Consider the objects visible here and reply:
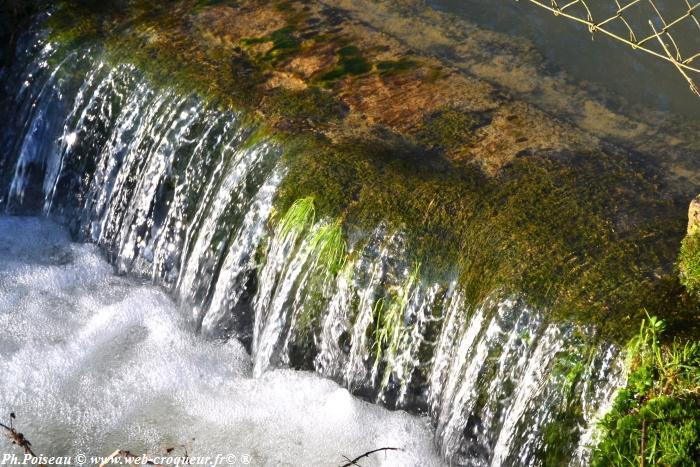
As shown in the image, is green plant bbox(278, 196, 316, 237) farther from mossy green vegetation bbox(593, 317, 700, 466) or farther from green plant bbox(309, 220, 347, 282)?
mossy green vegetation bbox(593, 317, 700, 466)

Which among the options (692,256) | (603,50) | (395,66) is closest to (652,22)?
(603,50)

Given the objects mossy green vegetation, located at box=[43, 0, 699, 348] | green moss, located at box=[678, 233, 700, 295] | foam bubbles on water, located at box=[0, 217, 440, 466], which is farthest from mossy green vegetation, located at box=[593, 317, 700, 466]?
foam bubbles on water, located at box=[0, 217, 440, 466]

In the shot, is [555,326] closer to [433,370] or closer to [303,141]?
[433,370]

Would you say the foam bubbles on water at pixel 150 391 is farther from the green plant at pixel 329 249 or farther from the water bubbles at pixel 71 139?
the water bubbles at pixel 71 139

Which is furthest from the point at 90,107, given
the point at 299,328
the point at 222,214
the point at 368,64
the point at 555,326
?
the point at 555,326

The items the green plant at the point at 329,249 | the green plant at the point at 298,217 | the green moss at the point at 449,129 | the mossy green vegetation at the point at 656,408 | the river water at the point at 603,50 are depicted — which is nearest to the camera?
the mossy green vegetation at the point at 656,408

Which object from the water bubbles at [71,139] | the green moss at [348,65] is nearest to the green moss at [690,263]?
the green moss at [348,65]

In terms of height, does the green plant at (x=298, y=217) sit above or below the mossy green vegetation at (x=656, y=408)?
below
